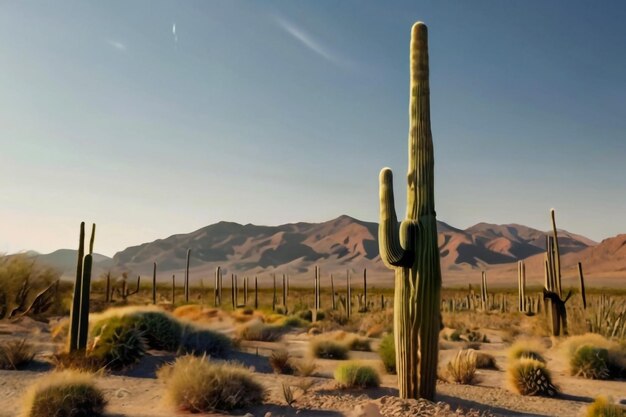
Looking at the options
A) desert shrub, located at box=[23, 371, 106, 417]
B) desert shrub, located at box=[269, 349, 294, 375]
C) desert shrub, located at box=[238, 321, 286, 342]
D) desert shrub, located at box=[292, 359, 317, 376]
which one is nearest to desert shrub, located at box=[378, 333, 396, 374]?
desert shrub, located at box=[292, 359, 317, 376]

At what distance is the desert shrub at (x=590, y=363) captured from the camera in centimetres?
1504

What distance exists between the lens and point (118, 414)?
1060 centimetres

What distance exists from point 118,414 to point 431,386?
5.55m

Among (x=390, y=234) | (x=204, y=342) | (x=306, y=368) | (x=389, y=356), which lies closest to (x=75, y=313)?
(x=204, y=342)

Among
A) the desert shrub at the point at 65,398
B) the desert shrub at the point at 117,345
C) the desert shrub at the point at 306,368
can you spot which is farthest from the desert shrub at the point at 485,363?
the desert shrub at the point at 65,398

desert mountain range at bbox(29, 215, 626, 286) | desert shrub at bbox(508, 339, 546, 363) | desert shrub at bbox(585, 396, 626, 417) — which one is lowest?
desert shrub at bbox(585, 396, 626, 417)

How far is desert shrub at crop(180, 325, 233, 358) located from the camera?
55.5ft

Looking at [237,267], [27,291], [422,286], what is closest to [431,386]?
[422,286]

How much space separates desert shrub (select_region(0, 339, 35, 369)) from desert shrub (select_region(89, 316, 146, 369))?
1556 mm

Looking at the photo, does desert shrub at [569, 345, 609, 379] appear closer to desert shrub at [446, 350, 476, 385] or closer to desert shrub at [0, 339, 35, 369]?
desert shrub at [446, 350, 476, 385]

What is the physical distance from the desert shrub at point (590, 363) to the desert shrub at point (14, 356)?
1398cm

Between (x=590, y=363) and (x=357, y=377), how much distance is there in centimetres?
665

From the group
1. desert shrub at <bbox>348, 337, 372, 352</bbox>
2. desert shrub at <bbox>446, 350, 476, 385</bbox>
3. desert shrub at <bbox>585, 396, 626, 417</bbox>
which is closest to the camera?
desert shrub at <bbox>585, 396, 626, 417</bbox>

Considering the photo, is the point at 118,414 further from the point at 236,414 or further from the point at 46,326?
the point at 46,326
